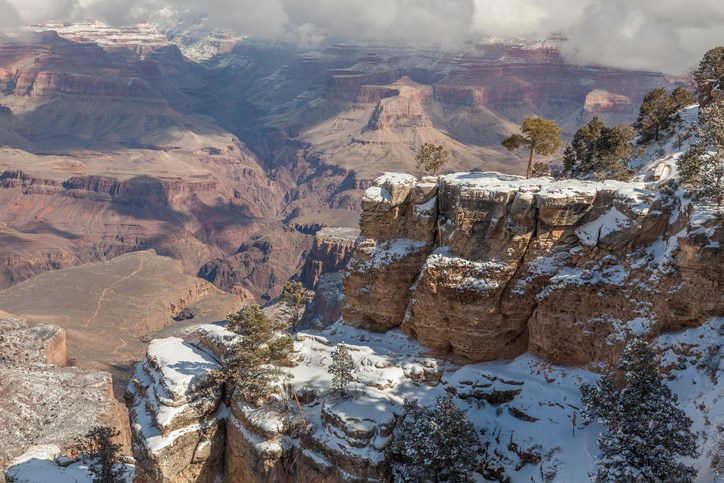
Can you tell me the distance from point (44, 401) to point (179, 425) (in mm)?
43024

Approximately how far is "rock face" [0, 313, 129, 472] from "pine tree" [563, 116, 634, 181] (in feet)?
220

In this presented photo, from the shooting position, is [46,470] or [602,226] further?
[46,470]

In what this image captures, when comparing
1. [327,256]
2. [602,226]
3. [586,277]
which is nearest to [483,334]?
[586,277]

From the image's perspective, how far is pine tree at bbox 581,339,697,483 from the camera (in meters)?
25.8

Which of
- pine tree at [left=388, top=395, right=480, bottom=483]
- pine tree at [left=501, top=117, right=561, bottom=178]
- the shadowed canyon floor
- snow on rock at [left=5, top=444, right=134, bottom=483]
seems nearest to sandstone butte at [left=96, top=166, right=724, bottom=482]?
pine tree at [left=388, top=395, right=480, bottom=483]

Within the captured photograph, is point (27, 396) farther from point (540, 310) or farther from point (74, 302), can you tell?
point (74, 302)

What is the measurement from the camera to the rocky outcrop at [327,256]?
179 m

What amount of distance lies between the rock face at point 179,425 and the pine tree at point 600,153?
38663 mm

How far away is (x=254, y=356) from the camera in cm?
4253

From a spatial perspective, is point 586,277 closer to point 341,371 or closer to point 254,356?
point 341,371

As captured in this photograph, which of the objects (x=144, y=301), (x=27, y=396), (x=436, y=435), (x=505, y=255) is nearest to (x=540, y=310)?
(x=505, y=255)

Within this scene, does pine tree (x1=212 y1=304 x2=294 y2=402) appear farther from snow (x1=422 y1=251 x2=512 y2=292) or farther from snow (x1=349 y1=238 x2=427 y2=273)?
snow (x1=422 y1=251 x2=512 y2=292)

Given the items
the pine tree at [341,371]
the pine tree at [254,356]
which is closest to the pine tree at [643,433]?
the pine tree at [341,371]

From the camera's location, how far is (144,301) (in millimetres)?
155500
